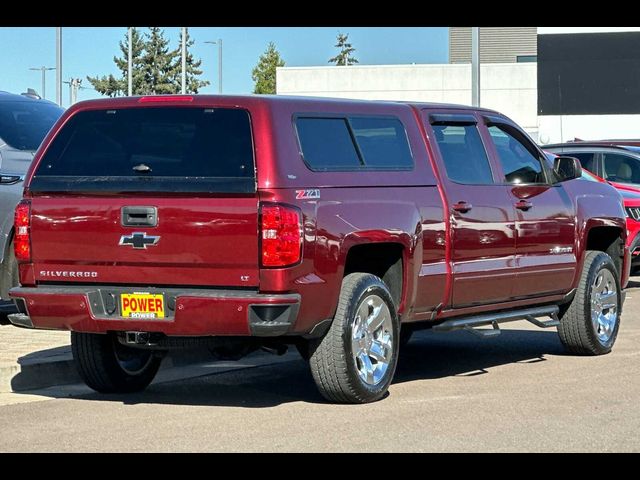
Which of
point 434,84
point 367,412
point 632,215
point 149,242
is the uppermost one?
point 434,84

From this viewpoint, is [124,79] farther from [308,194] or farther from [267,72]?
[308,194]

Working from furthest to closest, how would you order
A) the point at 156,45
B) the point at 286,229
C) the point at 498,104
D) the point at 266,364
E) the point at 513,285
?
the point at 156,45
the point at 498,104
the point at 266,364
the point at 513,285
the point at 286,229

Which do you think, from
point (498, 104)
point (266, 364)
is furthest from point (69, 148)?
point (498, 104)

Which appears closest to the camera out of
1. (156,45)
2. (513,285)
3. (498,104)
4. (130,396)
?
(130,396)

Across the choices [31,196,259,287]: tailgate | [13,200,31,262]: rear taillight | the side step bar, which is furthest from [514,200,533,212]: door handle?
[13,200,31,262]: rear taillight

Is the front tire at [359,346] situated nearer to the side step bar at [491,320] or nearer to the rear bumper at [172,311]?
the rear bumper at [172,311]

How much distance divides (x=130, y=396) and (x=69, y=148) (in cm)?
176

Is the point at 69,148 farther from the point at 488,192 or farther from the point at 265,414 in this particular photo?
the point at 488,192

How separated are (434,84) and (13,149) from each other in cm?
4460

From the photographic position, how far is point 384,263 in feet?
29.9

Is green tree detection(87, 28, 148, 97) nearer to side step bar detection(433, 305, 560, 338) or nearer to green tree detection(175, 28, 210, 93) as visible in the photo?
green tree detection(175, 28, 210, 93)

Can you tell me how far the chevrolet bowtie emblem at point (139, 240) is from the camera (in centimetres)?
816

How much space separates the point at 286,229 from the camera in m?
7.89

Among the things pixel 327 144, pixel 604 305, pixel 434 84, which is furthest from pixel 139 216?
pixel 434 84
